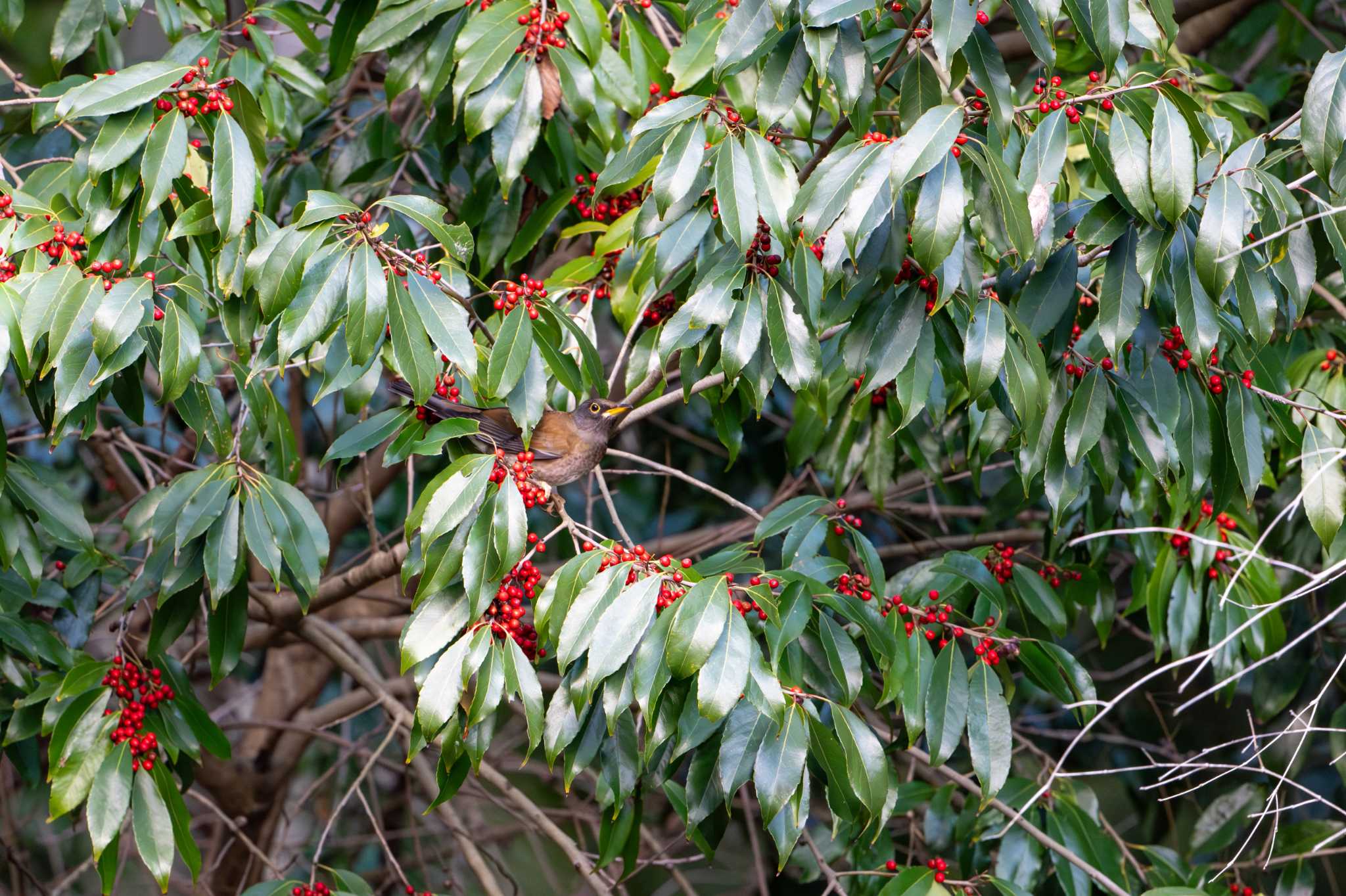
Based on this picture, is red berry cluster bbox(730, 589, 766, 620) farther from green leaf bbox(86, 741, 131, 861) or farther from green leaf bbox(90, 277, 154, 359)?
green leaf bbox(86, 741, 131, 861)

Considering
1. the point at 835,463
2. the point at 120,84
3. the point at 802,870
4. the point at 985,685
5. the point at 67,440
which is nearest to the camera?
the point at 120,84

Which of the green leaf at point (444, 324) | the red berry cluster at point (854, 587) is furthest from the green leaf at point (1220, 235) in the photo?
the green leaf at point (444, 324)

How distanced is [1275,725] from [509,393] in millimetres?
3581

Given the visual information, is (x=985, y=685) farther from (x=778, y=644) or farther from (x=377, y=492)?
(x=377, y=492)

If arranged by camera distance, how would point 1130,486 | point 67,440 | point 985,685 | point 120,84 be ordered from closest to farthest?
1. point 120,84
2. point 985,685
3. point 1130,486
4. point 67,440

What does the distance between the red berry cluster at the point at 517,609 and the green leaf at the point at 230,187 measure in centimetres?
69

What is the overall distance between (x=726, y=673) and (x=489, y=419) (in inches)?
33.3

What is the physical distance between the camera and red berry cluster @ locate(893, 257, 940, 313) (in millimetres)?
1919

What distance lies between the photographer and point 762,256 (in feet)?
6.72

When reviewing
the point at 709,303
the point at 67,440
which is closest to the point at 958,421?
the point at 709,303

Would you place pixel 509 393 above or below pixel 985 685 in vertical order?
above

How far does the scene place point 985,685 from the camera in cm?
218

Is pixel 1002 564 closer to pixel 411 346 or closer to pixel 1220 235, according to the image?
pixel 1220 235

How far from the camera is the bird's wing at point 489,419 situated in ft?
7.38
